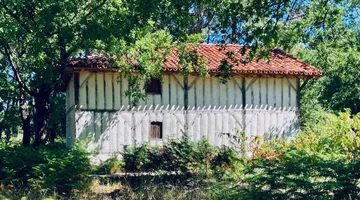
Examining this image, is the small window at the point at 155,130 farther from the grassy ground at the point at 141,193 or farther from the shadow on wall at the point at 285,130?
the grassy ground at the point at 141,193

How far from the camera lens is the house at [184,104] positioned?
1697 centimetres

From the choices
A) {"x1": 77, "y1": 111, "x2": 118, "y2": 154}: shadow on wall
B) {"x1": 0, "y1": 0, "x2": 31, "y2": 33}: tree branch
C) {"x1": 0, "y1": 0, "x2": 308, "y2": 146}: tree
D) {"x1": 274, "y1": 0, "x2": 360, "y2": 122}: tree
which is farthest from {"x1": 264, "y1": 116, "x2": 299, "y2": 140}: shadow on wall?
{"x1": 0, "y1": 0, "x2": 31, "y2": 33}: tree branch

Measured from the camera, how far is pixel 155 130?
707 inches

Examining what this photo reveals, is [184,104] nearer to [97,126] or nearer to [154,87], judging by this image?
[154,87]

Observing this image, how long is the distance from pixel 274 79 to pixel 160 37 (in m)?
7.85

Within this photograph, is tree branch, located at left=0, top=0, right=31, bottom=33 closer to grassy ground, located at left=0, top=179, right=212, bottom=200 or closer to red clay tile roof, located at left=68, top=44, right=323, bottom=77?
red clay tile roof, located at left=68, top=44, right=323, bottom=77

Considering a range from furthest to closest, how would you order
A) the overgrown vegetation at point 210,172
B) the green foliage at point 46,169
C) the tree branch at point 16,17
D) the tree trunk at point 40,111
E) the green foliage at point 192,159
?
1. the tree trunk at point 40,111
2. the tree branch at point 16,17
3. the green foliage at point 192,159
4. the green foliage at point 46,169
5. the overgrown vegetation at point 210,172

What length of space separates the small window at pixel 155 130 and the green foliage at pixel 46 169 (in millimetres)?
7129

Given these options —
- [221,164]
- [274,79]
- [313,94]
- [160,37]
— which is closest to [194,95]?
[274,79]

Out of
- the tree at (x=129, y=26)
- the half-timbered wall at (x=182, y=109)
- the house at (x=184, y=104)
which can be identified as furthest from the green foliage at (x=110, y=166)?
the tree at (x=129, y=26)

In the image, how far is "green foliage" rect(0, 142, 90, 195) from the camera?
999 centimetres

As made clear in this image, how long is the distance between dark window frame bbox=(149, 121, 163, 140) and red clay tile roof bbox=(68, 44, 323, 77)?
236 cm

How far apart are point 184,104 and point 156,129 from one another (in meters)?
1.53

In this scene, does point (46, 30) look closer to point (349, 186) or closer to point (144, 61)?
point (144, 61)
